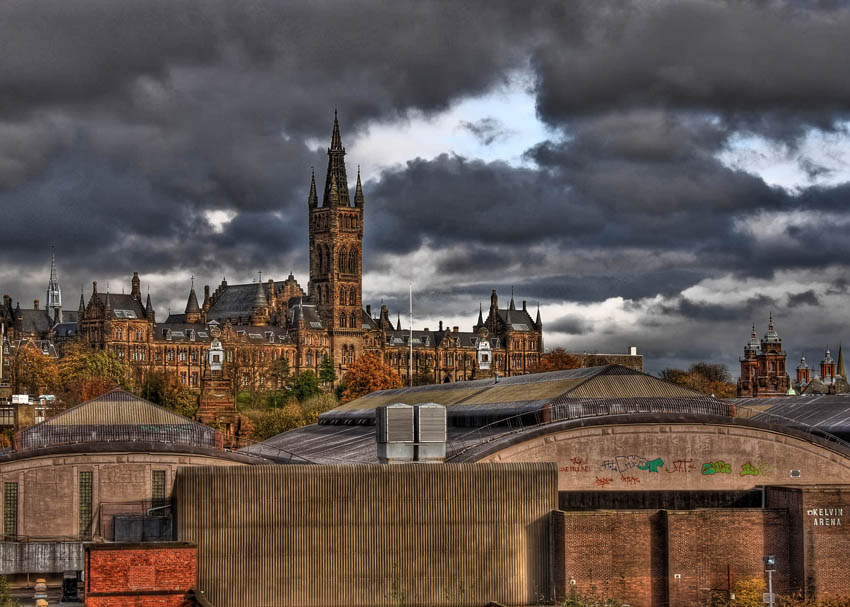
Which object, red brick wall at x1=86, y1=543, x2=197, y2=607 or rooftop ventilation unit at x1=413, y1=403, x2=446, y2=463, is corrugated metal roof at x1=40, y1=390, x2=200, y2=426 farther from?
red brick wall at x1=86, y1=543, x2=197, y2=607

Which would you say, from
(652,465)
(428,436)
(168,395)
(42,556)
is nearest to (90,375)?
(168,395)

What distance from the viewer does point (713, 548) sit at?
5175 centimetres

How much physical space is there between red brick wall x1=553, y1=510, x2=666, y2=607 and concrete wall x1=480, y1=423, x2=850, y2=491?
8922 mm

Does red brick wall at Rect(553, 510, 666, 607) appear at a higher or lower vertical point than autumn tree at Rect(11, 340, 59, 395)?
lower

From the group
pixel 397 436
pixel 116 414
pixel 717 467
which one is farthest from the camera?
pixel 116 414

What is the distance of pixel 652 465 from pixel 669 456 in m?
0.86

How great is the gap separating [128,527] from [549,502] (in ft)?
54.9

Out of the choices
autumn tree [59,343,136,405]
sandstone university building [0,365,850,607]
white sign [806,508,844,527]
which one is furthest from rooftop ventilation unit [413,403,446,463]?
autumn tree [59,343,136,405]

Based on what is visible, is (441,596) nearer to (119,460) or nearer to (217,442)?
(119,460)

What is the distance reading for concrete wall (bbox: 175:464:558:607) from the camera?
4884cm

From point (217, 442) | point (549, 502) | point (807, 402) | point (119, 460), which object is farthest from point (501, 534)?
point (807, 402)

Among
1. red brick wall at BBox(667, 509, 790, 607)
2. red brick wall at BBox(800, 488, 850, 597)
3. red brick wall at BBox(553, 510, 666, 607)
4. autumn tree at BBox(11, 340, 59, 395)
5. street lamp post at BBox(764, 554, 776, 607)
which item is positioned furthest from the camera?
autumn tree at BBox(11, 340, 59, 395)

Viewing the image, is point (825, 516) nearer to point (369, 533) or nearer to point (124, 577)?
point (369, 533)

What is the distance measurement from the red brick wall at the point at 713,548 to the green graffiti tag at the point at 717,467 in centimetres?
890
